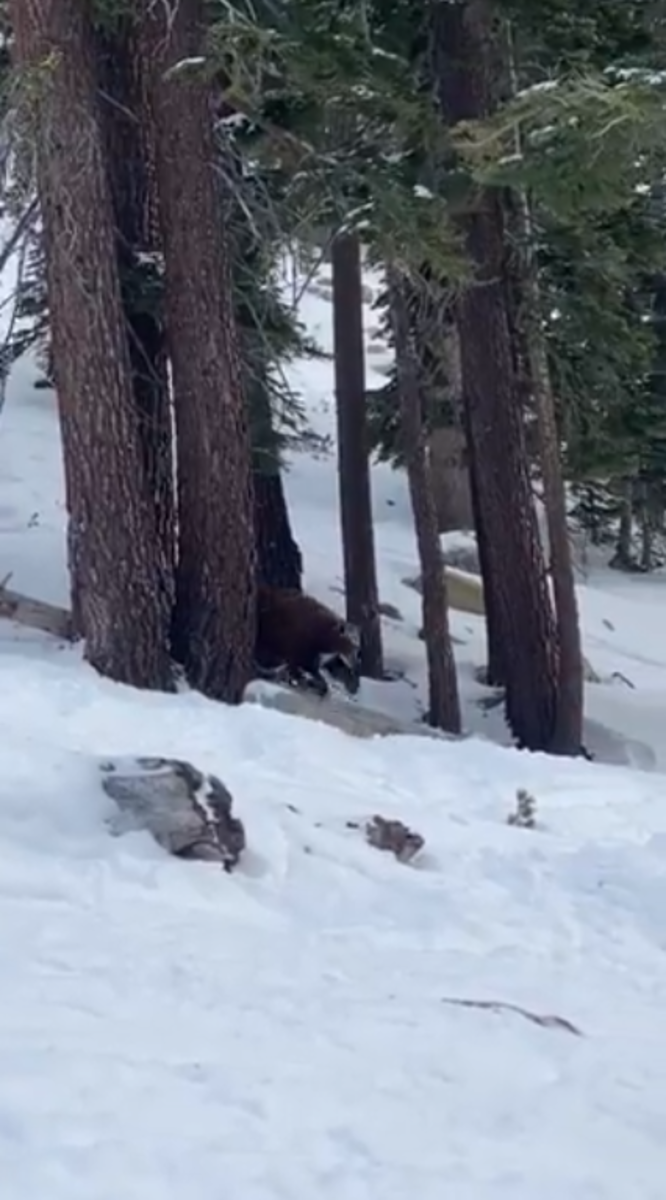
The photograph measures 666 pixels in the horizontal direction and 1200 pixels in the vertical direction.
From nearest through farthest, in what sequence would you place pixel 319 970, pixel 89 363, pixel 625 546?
pixel 319 970 → pixel 89 363 → pixel 625 546

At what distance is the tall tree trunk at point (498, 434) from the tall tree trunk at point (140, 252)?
85.8 inches

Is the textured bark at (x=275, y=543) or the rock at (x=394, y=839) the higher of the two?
the textured bark at (x=275, y=543)

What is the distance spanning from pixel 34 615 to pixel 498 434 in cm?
366

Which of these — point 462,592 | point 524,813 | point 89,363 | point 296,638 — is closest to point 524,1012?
point 524,813

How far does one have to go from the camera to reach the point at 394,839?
687 centimetres

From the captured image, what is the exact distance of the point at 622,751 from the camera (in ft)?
40.1

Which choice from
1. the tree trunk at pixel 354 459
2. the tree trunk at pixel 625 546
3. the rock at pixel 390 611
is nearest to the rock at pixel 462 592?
the rock at pixel 390 611

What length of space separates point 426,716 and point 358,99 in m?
5.16

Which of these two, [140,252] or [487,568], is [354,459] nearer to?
[487,568]

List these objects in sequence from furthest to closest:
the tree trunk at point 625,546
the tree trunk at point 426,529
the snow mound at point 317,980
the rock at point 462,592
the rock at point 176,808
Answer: the tree trunk at point 625,546
the rock at point 462,592
the tree trunk at point 426,529
the rock at point 176,808
the snow mound at point 317,980

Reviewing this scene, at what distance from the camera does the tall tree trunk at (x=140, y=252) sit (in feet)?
33.1

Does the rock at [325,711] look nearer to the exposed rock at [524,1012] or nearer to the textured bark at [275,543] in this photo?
the textured bark at [275,543]

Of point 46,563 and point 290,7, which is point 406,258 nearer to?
point 290,7

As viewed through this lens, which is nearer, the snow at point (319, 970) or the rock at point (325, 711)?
the snow at point (319, 970)
